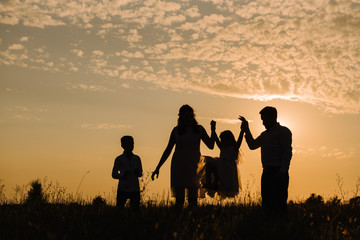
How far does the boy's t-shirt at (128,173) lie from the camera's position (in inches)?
318

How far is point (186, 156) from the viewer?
7406mm

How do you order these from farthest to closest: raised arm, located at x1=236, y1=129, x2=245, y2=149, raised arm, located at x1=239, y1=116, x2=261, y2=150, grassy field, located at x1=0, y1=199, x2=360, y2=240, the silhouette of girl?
the silhouette of girl, raised arm, located at x1=236, y1=129, x2=245, y2=149, raised arm, located at x1=239, y1=116, x2=261, y2=150, grassy field, located at x1=0, y1=199, x2=360, y2=240

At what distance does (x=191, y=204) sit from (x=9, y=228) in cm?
309

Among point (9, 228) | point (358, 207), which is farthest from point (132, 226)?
point (358, 207)

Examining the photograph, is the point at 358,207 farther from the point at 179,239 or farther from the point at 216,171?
the point at 179,239

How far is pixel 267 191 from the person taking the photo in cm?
676

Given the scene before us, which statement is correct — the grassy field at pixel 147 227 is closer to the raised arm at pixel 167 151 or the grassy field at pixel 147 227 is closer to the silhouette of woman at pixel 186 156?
the silhouette of woman at pixel 186 156

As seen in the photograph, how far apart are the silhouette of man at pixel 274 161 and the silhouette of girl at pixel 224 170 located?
96cm

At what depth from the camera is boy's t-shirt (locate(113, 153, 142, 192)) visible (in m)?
8.08

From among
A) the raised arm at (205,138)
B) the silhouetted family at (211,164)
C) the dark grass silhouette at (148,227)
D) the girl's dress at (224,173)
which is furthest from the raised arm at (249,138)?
the dark grass silhouette at (148,227)

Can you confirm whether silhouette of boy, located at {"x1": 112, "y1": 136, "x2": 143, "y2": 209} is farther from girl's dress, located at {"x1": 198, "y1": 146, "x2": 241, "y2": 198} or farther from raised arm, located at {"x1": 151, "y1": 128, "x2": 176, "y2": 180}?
girl's dress, located at {"x1": 198, "y1": 146, "x2": 241, "y2": 198}

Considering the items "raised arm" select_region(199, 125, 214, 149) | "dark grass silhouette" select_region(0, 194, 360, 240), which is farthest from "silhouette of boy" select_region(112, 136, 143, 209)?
"raised arm" select_region(199, 125, 214, 149)

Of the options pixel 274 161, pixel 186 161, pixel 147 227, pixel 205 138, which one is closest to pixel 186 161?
pixel 186 161

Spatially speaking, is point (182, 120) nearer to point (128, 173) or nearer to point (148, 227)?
point (128, 173)
